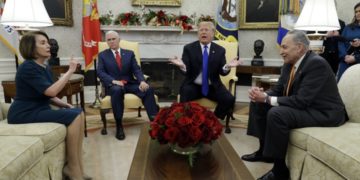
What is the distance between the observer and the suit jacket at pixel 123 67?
3430mm

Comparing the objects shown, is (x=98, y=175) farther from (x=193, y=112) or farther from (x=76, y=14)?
(x=76, y=14)

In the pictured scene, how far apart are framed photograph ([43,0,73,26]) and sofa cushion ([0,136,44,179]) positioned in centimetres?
343

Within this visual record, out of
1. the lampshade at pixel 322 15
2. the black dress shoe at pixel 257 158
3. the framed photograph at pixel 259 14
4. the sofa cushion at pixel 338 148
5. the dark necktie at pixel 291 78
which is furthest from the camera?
the framed photograph at pixel 259 14

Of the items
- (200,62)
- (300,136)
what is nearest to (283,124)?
(300,136)

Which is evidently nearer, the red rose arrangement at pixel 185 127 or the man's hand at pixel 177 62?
the red rose arrangement at pixel 185 127

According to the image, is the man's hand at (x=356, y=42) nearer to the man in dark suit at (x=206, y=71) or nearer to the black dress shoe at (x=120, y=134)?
the man in dark suit at (x=206, y=71)

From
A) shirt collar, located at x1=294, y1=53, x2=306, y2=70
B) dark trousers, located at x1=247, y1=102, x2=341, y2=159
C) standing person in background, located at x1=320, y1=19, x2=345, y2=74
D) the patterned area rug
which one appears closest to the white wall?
standing person in background, located at x1=320, y1=19, x2=345, y2=74

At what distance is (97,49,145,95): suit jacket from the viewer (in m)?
3.43

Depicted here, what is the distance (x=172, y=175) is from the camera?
1476 millimetres

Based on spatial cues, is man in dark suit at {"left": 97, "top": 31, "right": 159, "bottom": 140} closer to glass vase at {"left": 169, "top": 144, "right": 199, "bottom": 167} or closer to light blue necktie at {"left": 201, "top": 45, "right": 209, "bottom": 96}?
light blue necktie at {"left": 201, "top": 45, "right": 209, "bottom": 96}

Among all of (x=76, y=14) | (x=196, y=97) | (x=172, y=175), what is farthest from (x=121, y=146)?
(x=76, y=14)

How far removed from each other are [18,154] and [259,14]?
452 centimetres

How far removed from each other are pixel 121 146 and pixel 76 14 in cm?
299

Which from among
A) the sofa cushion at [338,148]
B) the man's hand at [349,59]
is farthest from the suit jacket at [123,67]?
the man's hand at [349,59]
